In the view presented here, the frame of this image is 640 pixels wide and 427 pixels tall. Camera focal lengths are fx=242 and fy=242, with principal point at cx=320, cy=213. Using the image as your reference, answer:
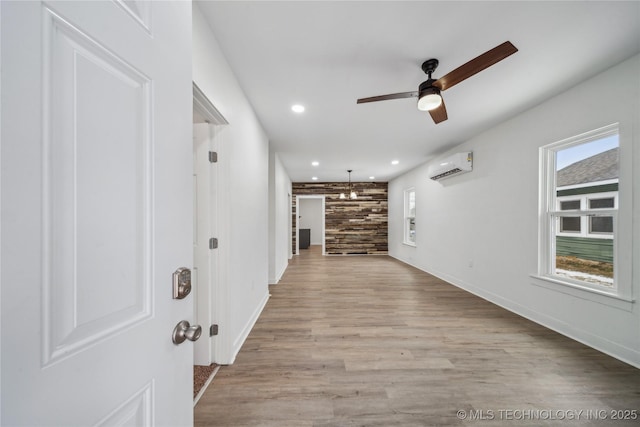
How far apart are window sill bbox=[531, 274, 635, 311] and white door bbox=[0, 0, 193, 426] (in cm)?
316

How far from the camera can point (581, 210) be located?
2.39 m

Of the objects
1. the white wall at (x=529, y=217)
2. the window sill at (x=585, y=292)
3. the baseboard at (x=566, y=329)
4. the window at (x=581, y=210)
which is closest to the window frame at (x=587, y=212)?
the window at (x=581, y=210)

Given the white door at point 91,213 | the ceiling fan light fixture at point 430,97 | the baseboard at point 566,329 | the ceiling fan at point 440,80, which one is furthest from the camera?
the baseboard at point 566,329

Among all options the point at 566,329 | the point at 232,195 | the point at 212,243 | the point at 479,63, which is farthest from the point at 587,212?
the point at 212,243

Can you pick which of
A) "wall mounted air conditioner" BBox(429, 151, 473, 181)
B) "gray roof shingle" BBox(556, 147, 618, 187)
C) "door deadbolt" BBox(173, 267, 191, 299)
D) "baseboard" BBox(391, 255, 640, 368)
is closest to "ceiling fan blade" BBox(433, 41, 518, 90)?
"gray roof shingle" BBox(556, 147, 618, 187)

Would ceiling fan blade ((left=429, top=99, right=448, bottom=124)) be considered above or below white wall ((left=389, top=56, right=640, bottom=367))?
above

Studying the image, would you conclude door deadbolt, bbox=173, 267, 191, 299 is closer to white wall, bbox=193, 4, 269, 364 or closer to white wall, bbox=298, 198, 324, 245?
white wall, bbox=193, 4, 269, 364

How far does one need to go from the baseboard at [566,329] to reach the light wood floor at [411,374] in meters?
0.08

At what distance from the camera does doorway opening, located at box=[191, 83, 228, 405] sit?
1892mm

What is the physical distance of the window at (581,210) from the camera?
7.04ft

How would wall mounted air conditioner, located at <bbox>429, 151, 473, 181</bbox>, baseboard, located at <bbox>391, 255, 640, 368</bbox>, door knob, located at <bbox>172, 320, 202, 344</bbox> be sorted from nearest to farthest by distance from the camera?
1. door knob, located at <bbox>172, 320, 202, 344</bbox>
2. baseboard, located at <bbox>391, 255, 640, 368</bbox>
3. wall mounted air conditioner, located at <bbox>429, 151, 473, 181</bbox>

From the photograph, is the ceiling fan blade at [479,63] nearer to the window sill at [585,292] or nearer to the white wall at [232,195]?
the white wall at [232,195]

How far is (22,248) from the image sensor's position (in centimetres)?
36

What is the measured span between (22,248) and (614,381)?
10.4 ft
